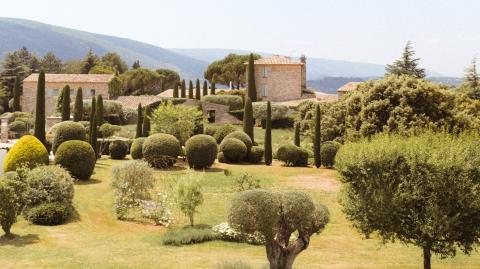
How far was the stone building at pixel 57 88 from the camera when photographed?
70.2 meters

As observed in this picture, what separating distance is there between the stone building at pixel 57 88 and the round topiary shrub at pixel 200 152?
125 ft

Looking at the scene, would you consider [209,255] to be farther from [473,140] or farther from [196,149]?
[196,149]

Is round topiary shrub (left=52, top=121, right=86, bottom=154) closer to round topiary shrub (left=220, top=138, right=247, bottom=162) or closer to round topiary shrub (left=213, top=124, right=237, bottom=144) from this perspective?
round topiary shrub (left=220, top=138, right=247, bottom=162)

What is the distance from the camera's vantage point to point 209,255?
55.5ft

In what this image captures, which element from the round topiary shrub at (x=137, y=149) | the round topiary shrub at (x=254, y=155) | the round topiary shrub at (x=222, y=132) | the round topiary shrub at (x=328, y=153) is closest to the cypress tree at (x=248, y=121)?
the round topiary shrub at (x=222, y=132)

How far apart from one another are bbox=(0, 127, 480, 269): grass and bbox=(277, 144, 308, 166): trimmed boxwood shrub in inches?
563

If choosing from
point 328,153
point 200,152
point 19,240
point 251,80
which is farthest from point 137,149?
point 251,80

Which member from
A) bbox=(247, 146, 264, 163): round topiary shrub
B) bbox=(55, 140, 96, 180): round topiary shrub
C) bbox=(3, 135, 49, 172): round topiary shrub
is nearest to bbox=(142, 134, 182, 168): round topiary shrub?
bbox=(55, 140, 96, 180): round topiary shrub

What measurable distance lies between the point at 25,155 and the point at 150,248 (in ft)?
39.4

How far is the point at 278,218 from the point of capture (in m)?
13.5

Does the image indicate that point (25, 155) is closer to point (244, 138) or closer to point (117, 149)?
point (117, 149)

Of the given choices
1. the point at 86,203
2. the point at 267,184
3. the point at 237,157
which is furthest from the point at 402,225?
the point at 237,157

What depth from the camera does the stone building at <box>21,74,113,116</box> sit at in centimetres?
7019

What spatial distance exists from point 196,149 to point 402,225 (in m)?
23.0
